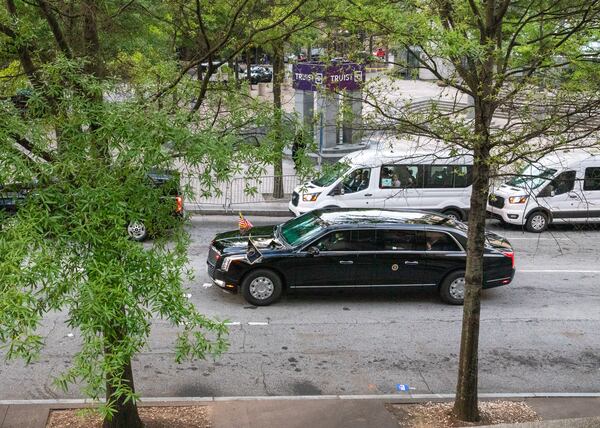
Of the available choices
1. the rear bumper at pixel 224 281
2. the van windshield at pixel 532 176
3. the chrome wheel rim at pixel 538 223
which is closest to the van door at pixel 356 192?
the van windshield at pixel 532 176

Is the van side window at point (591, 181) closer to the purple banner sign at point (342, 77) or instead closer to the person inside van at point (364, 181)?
the person inside van at point (364, 181)

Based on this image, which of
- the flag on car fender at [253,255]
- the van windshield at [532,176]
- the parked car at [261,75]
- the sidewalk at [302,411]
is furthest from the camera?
the parked car at [261,75]

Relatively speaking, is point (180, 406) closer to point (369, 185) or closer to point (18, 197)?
point (18, 197)

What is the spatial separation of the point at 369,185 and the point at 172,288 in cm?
1262

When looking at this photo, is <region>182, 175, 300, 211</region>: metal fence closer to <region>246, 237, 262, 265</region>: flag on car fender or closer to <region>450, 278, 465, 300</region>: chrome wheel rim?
<region>246, 237, 262, 265</region>: flag on car fender

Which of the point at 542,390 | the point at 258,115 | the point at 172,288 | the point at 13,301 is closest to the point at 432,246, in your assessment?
the point at 542,390

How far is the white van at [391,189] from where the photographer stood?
1761 centimetres

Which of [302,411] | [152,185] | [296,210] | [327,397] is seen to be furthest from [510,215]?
[152,185]

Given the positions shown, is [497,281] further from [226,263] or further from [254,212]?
[254,212]

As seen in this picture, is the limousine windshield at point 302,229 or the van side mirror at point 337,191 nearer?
the limousine windshield at point 302,229

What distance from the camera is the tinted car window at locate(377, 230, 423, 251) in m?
11.7

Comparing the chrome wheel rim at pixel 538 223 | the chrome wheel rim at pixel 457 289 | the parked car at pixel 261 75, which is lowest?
the chrome wheel rim at pixel 457 289

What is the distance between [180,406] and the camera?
26.4 feet

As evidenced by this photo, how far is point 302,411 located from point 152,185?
3464mm
